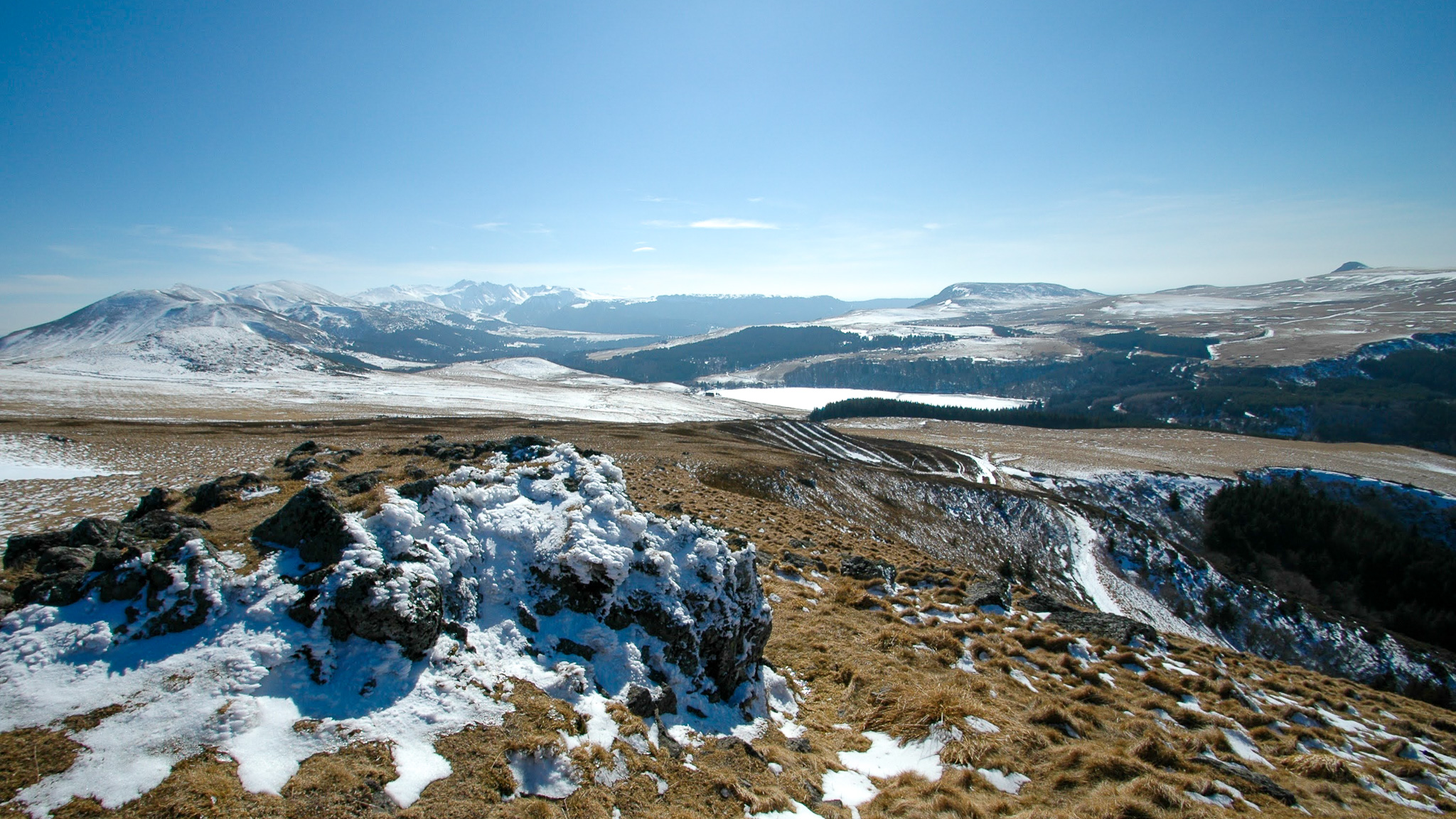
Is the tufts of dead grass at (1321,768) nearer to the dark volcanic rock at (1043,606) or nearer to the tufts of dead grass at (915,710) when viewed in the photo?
the tufts of dead grass at (915,710)

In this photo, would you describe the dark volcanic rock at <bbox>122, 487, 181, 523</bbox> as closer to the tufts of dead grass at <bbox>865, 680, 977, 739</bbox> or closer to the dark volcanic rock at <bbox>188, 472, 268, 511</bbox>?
the dark volcanic rock at <bbox>188, 472, 268, 511</bbox>

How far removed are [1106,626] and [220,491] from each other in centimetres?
2848

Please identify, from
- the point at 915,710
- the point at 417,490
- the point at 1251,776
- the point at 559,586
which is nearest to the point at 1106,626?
the point at 1251,776

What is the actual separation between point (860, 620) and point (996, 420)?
5577 inches

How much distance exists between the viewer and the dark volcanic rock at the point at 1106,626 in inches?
713

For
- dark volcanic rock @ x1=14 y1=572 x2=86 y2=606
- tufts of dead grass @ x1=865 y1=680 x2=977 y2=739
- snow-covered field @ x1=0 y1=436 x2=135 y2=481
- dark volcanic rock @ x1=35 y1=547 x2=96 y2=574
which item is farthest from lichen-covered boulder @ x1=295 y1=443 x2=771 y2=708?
snow-covered field @ x1=0 y1=436 x2=135 y2=481

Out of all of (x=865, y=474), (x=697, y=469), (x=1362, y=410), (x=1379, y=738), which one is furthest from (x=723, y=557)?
(x=1362, y=410)

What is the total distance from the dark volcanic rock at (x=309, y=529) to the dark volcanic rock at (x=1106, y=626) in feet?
72.5

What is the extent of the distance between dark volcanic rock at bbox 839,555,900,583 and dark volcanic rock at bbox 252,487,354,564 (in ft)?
57.6

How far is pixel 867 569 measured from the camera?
71.4ft

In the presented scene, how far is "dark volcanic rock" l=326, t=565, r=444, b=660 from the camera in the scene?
29.0ft

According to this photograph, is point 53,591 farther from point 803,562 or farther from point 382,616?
point 803,562

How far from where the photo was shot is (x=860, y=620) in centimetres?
1720

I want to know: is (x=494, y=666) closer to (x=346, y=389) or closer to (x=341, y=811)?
(x=341, y=811)
